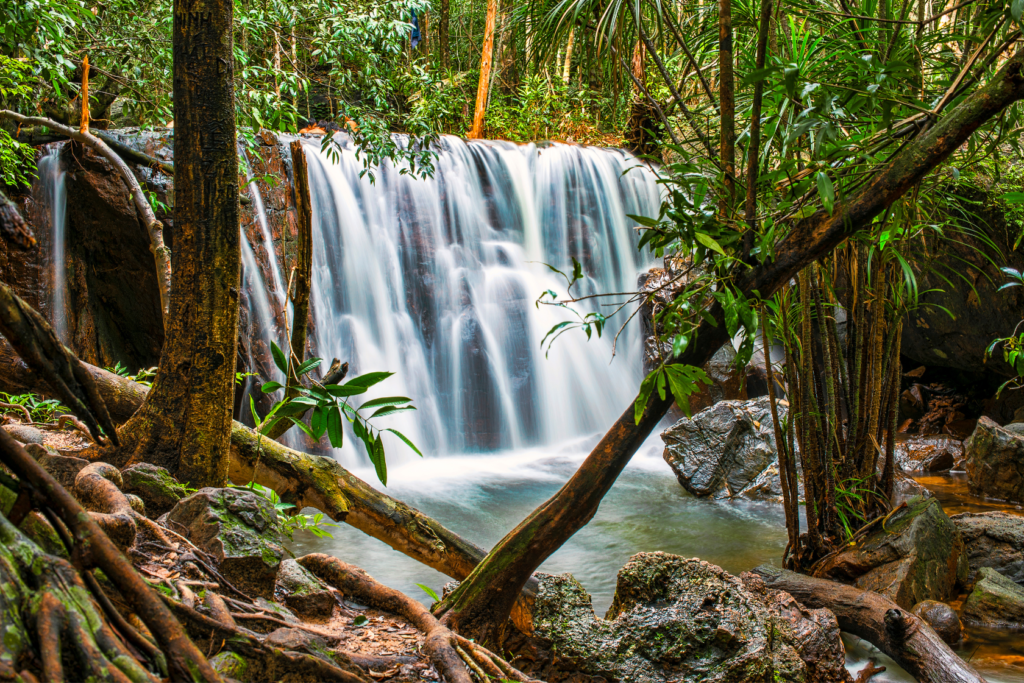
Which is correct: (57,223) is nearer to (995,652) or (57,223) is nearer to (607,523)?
(607,523)

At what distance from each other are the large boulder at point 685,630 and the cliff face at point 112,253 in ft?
13.3

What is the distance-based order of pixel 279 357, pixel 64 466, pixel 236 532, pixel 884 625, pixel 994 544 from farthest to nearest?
1. pixel 994 544
2. pixel 884 625
3. pixel 64 466
4. pixel 236 532
5. pixel 279 357

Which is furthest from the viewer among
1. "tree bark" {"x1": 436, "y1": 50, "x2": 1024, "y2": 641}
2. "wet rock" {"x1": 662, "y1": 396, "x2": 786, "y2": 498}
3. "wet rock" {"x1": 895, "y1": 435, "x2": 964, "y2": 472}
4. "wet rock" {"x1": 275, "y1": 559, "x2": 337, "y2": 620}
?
"wet rock" {"x1": 895, "y1": 435, "x2": 964, "y2": 472}

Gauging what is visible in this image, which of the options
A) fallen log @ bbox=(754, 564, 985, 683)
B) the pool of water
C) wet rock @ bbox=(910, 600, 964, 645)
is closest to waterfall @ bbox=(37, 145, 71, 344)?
the pool of water

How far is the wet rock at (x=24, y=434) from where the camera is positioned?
2.40 m

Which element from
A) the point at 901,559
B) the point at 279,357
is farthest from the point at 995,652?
the point at 279,357

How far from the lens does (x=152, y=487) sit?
6.30 ft

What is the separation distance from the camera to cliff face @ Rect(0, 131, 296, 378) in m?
5.67

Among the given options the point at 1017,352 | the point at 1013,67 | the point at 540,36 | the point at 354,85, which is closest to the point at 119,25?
the point at 354,85

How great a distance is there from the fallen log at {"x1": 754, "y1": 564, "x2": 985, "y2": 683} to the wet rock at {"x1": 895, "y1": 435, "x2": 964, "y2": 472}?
4.28 m

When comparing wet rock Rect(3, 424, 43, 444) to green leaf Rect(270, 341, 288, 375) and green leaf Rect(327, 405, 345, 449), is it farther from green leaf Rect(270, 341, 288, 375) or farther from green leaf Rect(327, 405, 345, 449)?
green leaf Rect(327, 405, 345, 449)

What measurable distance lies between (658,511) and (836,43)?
419 centimetres

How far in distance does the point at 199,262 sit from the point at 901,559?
10.5 ft

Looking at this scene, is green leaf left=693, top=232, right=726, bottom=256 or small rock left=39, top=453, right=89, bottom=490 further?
small rock left=39, top=453, right=89, bottom=490
